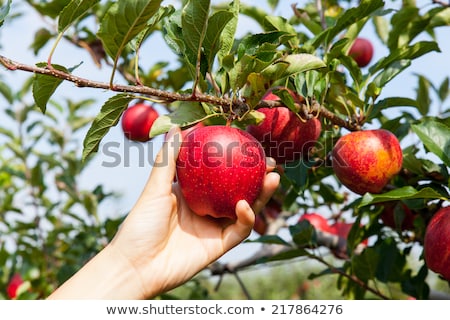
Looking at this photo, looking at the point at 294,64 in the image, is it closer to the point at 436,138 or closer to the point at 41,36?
the point at 436,138

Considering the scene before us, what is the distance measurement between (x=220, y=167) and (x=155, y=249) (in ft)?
1.03

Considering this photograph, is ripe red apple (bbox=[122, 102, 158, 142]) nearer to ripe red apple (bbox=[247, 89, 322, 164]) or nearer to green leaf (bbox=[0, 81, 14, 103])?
ripe red apple (bbox=[247, 89, 322, 164])

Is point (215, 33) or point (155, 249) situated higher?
point (215, 33)

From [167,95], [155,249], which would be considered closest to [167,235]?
[155,249]

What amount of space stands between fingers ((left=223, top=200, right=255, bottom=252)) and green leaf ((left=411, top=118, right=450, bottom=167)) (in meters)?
0.60

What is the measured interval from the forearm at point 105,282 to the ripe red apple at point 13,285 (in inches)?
75.1

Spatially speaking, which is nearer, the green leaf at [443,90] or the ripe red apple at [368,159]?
the ripe red apple at [368,159]

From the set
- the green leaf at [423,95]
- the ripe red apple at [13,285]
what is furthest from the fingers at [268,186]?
the ripe red apple at [13,285]

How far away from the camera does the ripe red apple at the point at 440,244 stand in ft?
4.84

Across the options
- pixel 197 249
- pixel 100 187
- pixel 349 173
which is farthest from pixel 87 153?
pixel 100 187

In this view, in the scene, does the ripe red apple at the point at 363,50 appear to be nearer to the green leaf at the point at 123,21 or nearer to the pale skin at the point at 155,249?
the pale skin at the point at 155,249

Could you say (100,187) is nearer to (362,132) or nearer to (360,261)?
(360,261)

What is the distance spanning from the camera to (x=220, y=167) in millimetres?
1354
